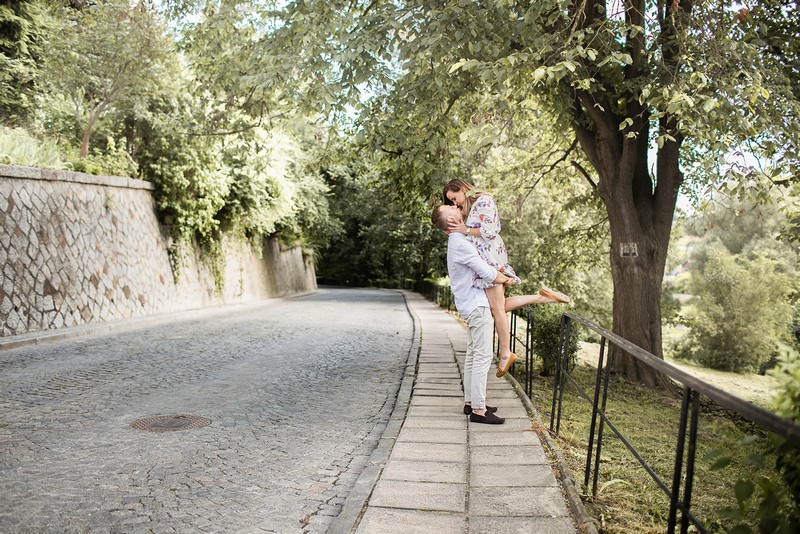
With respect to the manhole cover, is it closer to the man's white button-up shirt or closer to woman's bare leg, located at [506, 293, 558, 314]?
the man's white button-up shirt

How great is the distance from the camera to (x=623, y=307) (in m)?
9.91

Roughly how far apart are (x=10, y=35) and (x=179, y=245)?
7368 millimetres

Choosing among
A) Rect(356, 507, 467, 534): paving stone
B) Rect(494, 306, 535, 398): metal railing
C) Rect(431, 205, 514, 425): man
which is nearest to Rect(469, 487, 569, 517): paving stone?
Rect(356, 507, 467, 534): paving stone

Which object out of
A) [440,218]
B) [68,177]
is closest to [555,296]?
[440,218]

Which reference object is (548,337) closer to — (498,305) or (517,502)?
(498,305)

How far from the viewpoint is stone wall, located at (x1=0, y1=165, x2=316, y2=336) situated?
1228 centimetres

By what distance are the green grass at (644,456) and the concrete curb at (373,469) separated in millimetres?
1325

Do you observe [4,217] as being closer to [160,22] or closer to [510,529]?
[160,22]

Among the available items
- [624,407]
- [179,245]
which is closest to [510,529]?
[624,407]

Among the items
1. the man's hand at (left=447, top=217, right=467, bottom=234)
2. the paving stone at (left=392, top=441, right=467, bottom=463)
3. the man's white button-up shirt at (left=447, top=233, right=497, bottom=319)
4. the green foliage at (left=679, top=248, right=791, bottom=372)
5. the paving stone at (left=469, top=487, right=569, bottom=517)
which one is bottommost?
the green foliage at (left=679, top=248, right=791, bottom=372)

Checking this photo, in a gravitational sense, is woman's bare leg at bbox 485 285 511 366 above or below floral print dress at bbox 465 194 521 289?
below

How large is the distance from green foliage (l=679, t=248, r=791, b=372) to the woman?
101ft

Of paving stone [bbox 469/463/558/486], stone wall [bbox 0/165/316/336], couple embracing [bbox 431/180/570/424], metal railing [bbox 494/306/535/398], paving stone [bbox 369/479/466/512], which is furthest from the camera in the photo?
stone wall [bbox 0/165/316/336]

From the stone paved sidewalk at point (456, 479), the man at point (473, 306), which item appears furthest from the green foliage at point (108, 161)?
the man at point (473, 306)
